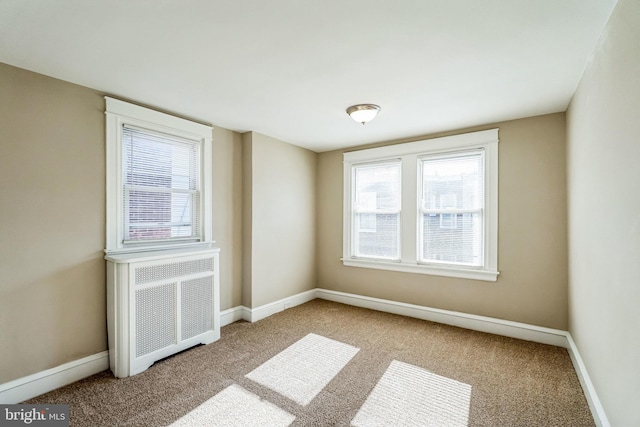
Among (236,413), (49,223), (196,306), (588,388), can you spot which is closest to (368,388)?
(236,413)

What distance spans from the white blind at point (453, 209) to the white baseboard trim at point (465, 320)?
2.23ft

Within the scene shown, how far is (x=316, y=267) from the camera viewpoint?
5.11 metres

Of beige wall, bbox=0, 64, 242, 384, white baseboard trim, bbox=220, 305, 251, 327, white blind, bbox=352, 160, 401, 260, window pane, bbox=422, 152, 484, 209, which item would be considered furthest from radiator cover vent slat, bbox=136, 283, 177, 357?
window pane, bbox=422, 152, 484, 209

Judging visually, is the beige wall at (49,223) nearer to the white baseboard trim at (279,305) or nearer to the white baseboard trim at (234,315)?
the white baseboard trim at (234,315)

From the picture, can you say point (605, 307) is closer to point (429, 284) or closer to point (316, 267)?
point (429, 284)

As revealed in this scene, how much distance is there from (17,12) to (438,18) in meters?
2.40

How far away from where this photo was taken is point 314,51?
2041mm

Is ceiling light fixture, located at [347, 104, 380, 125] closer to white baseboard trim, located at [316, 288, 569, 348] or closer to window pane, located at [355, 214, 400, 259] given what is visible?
window pane, located at [355, 214, 400, 259]

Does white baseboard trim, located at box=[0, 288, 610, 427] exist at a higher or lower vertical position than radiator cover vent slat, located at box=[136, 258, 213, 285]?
lower

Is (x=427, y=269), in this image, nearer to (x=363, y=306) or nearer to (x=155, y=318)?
(x=363, y=306)

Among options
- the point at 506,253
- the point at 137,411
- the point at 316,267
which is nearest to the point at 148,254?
the point at 137,411

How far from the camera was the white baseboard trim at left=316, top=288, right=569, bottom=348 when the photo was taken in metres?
3.18

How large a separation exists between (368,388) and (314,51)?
8.58 ft

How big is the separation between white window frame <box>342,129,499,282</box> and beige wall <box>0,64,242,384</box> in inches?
126
